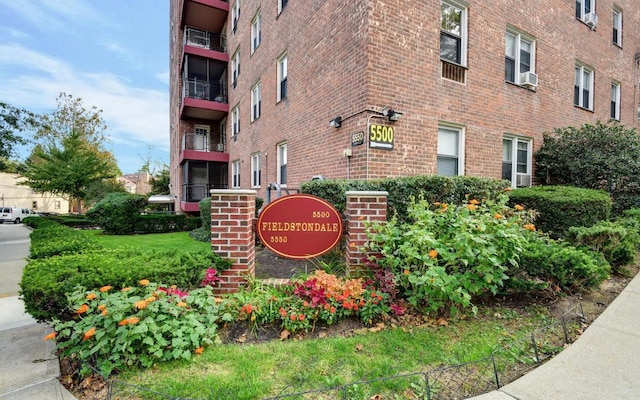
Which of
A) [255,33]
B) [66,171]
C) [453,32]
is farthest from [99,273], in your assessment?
[66,171]

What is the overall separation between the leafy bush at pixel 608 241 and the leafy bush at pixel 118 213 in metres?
13.9

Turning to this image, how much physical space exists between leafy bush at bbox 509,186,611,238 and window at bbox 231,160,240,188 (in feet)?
41.7

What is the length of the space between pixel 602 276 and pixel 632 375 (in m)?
1.54

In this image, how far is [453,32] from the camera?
7.62 meters

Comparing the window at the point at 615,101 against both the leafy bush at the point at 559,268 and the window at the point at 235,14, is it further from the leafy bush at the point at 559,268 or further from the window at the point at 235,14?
the window at the point at 235,14

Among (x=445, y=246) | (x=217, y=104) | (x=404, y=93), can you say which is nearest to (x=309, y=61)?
(x=404, y=93)

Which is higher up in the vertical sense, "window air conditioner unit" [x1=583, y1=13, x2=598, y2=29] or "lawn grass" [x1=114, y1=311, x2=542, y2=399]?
"window air conditioner unit" [x1=583, y1=13, x2=598, y2=29]

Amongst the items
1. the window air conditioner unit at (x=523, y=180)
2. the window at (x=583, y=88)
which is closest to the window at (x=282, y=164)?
the window air conditioner unit at (x=523, y=180)

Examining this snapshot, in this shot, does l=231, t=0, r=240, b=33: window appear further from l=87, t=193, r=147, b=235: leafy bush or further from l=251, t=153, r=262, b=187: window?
l=87, t=193, r=147, b=235: leafy bush

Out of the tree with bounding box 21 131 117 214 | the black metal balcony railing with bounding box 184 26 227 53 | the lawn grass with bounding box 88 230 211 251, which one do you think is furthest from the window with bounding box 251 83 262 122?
the tree with bounding box 21 131 117 214

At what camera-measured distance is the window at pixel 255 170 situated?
1291cm

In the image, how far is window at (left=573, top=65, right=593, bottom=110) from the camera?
10.7 meters

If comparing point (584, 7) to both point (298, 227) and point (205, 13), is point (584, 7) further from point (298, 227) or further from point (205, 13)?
point (205, 13)

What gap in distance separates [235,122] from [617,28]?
54.3 ft
